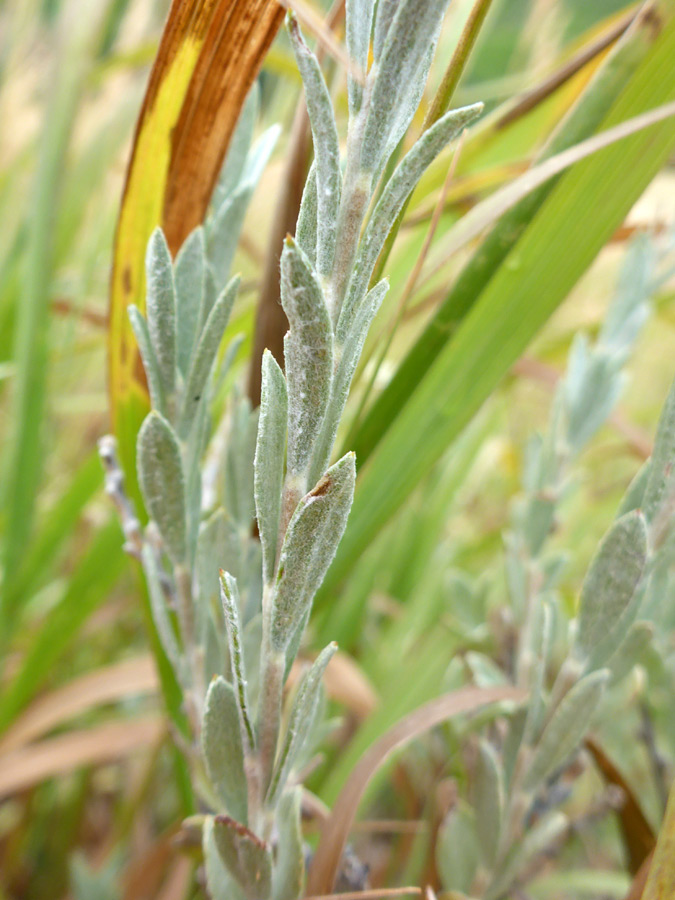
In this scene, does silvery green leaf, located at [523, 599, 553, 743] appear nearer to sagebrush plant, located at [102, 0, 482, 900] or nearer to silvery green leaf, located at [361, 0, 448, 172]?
sagebrush plant, located at [102, 0, 482, 900]

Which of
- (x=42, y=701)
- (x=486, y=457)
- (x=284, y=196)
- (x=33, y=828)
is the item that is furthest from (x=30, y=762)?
(x=486, y=457)

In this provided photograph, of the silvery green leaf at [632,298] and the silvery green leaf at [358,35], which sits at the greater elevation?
the silvery green leaf at [358,35]

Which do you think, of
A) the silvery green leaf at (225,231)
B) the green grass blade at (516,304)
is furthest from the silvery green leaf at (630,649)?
the silvery green leaf at (225,231)

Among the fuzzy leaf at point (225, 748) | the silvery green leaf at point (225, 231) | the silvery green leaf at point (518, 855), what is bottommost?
the silvery green leaf at point (518, 855)

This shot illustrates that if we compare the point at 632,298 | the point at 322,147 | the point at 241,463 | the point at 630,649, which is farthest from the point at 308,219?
the point at 632,298

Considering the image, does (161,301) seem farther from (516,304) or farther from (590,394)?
(590,394)

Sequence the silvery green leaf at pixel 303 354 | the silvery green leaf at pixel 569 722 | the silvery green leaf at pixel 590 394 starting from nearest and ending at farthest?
the silvery green leaf at pixel 303 354
the silvery green leaf at pixel 569 722
the silvery green leaf at pixel 590 394

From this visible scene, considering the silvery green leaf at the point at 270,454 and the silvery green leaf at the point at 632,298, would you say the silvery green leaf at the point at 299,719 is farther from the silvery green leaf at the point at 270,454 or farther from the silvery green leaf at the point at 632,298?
the silvery green leaf at the point at 632,298

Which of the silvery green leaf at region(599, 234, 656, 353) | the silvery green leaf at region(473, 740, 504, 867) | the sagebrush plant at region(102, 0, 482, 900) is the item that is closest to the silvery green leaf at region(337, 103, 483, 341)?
the sagebrush plant at region(102, 0, 482, 900)
